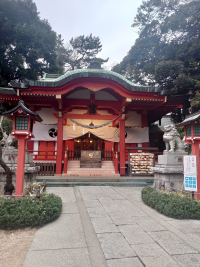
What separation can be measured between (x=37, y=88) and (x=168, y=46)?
15.5 meters

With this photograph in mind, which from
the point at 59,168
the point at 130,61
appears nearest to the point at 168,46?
the point at 130,61

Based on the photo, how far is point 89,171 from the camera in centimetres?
1102

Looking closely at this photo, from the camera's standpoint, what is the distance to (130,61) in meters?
24.4

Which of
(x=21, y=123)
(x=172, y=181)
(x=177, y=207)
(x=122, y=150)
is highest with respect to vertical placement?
(x=21, y=123)

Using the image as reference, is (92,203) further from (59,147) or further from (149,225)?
(59,147)

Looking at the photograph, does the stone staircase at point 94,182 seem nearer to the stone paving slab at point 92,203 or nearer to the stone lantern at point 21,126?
the stone paving slab at point 92,203

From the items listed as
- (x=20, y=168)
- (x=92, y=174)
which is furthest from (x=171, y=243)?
A: (x=92, y=174)

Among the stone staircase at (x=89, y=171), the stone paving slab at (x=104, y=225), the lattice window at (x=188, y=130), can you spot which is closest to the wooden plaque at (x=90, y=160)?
the stone staircase at (x=89, y=171)

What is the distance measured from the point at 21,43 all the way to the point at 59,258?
70.4 ft

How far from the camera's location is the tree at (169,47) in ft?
53.3

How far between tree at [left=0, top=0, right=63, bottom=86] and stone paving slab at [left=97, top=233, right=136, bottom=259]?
18.7 meters

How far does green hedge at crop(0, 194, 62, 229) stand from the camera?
12.5 feet

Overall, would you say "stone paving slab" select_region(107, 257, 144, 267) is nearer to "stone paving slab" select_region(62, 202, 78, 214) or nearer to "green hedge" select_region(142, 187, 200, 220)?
"green hedge" select_region(142, 187, 200, 220)

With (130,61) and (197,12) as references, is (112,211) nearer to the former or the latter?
(197,12)
